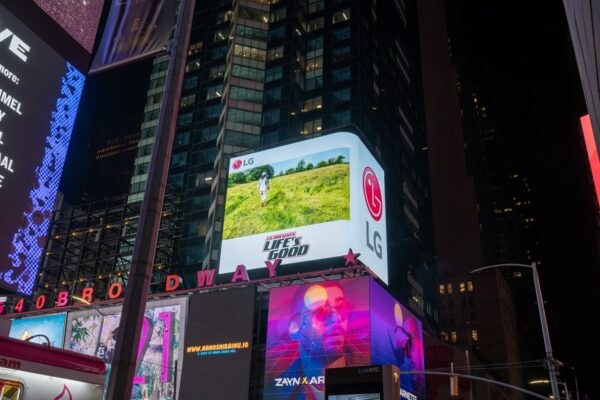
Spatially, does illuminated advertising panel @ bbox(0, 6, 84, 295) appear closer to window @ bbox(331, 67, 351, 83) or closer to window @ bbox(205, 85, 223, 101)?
window @ bbox(331, 67, 351, 83)

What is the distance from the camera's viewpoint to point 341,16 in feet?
347

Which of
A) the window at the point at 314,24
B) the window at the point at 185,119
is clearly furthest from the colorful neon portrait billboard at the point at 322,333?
the window at the point at 314,24

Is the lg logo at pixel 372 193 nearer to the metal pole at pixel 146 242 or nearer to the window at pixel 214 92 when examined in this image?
the metal pole at pixel 146 242

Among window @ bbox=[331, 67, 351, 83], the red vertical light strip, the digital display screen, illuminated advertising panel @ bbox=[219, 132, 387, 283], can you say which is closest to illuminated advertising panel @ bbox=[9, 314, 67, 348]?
illuminated advertising panel @ bbox=[219, 132, 387, 283]

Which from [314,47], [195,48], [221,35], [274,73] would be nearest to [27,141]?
[274,73]

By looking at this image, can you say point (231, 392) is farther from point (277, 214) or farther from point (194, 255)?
point (194, 255)

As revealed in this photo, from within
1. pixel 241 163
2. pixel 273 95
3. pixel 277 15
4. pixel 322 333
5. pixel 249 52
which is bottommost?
pixel 322 333

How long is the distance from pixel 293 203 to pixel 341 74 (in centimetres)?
5202

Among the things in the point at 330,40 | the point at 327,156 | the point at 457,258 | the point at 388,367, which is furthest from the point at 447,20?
the point at 388,367

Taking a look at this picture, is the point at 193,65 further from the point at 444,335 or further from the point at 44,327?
the point at 444,335

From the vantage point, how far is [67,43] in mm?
14578

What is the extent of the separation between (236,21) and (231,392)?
3073 inches

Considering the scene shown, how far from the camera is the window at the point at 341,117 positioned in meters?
95.0

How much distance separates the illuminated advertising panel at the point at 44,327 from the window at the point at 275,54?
62400mm
